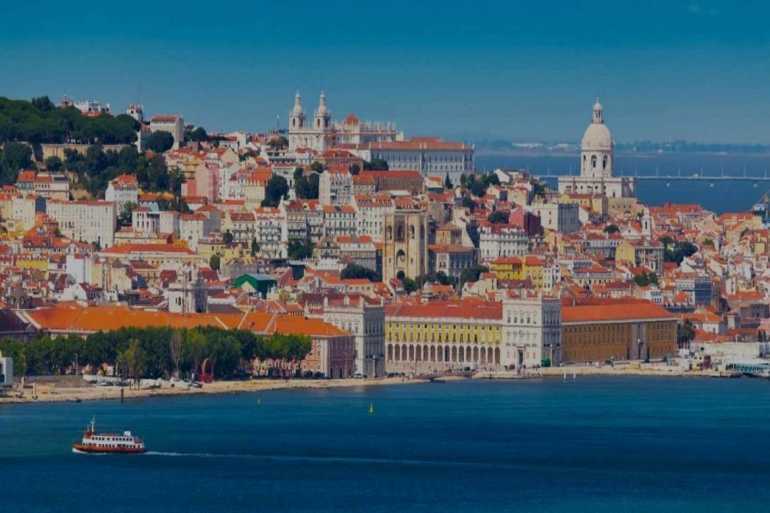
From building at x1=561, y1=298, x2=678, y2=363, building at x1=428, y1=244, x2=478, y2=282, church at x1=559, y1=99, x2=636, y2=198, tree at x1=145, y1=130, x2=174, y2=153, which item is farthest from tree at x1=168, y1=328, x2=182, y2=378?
church at x1=559, y1=99, x2=636, y2=198

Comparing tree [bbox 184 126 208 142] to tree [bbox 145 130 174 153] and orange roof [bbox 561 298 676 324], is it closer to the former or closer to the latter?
tree [bbox 145 130 174 153]

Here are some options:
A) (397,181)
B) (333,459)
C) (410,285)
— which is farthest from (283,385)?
(397,181)

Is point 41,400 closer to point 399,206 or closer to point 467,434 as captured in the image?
point 467,434

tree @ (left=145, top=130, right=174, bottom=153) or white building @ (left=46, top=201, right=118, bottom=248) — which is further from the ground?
tree @ (left=145, top=130, right=174, bottom=153)

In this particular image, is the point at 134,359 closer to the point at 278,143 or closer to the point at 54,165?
the point at 54,165

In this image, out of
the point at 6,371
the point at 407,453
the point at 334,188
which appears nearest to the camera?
the point at 407,453
